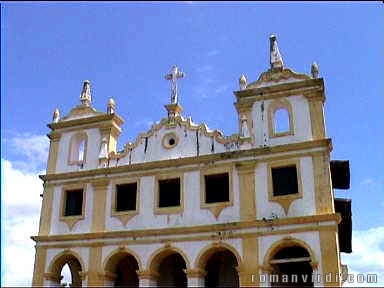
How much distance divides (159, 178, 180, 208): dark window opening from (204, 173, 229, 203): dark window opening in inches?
52.6

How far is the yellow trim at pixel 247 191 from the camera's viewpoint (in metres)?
19.8

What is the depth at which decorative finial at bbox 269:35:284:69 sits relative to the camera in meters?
22.2

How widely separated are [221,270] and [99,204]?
6.01 meters

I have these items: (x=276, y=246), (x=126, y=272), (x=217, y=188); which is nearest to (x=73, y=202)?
(x=126, y=272)

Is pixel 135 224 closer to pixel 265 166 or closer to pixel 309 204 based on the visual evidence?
pixel 265 166

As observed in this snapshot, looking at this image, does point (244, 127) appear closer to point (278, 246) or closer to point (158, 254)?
point (278, 246)

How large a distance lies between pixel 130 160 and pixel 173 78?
4.45m

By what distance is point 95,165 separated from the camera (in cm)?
2331

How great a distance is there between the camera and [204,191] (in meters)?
20.9

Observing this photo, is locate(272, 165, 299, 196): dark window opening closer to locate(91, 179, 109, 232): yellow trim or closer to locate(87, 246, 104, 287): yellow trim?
locate(91, 179, 109, 232): yellow trim

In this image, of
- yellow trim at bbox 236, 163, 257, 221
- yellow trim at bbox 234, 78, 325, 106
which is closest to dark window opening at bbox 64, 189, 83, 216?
yellow trim at bbox 236, 163, 257, 221

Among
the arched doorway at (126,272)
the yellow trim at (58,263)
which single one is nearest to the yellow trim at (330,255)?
the arched doorway at (126,272)

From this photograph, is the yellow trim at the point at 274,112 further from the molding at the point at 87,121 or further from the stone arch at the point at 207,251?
the molding at the point at 87,121

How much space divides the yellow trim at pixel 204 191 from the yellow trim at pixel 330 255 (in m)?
3.90
